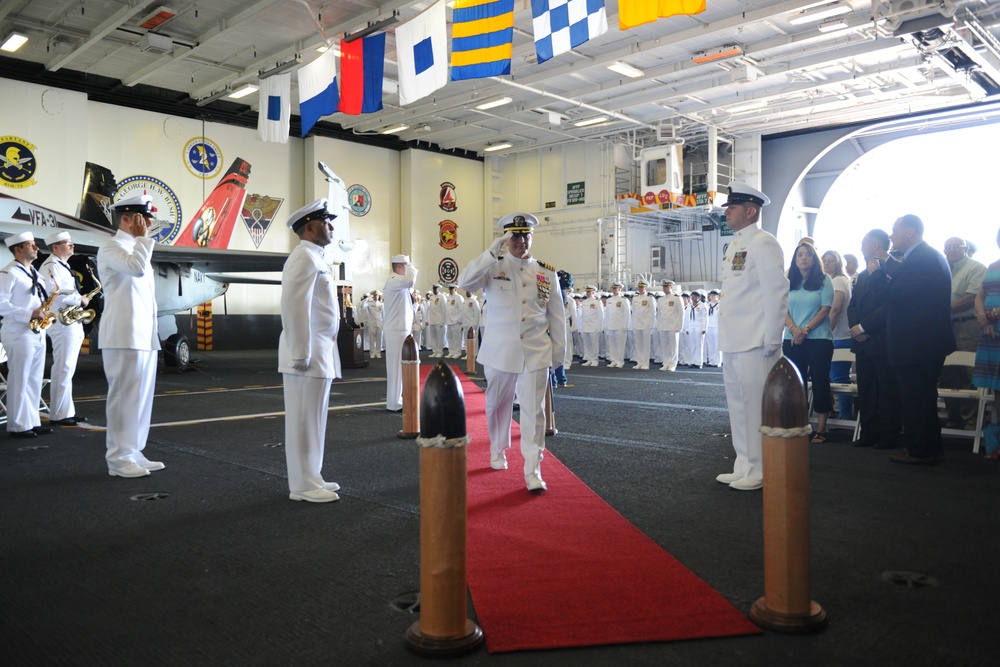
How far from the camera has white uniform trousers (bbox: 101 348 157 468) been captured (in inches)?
187

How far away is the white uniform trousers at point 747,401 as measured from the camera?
4.42 m

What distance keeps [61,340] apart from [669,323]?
11235 mm

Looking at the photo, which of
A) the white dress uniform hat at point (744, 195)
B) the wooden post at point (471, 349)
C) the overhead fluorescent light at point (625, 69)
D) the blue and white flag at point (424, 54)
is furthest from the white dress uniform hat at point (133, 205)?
the overhead fluorescent light at point (625, 69)

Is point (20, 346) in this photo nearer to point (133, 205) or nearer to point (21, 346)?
point (21, 346)

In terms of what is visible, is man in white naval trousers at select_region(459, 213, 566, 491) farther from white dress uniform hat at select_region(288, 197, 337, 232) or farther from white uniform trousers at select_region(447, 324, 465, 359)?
white uniform trousers at select_region(447, 324, 465, 359)

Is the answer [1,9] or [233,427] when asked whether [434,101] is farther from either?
[233,427]

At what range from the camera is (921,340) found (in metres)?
5.08

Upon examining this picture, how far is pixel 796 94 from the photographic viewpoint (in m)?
19.0

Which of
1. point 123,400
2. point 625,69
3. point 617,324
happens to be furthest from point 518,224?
point 625,69

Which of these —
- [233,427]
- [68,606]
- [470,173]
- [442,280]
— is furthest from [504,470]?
[470,173]

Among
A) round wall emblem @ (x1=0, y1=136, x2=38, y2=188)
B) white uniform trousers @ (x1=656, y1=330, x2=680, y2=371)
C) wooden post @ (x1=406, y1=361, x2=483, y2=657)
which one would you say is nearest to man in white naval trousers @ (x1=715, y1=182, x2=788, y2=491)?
wooden post @ (x1=406, y1=361, x2=483, y2=657)

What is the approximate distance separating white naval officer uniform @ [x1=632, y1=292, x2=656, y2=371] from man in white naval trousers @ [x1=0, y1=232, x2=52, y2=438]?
11207 mm

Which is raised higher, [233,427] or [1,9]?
[1,9]

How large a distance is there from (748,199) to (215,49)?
53.6ft
